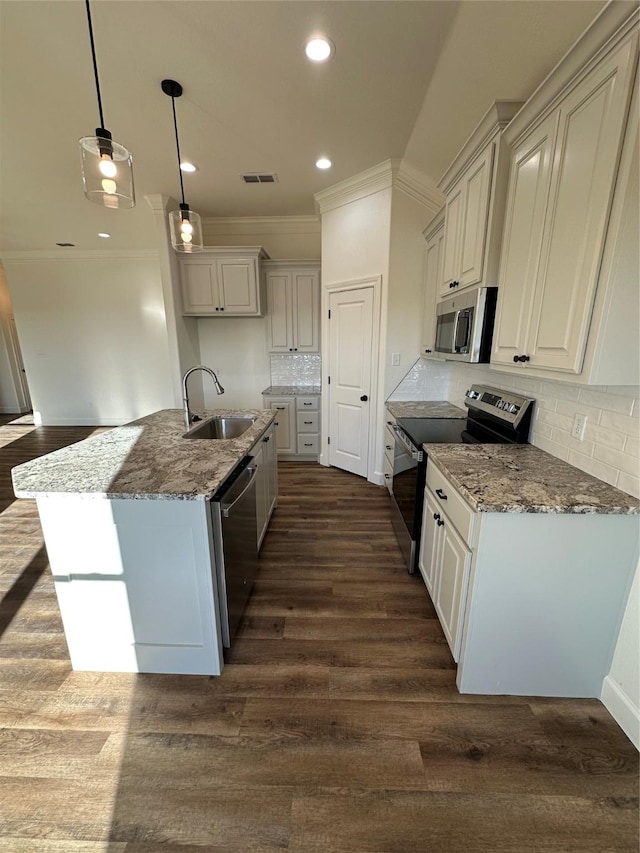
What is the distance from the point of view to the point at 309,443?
4488mm

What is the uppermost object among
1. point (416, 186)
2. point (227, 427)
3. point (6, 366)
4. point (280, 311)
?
point (416, 186)

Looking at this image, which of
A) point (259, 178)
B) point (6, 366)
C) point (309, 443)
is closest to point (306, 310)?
point (259, 178)

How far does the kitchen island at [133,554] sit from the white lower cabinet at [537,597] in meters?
1.10

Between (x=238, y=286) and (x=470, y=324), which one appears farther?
(x=238, y=286)

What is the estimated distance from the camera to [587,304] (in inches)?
49.2

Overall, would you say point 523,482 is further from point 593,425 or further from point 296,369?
point 296,369

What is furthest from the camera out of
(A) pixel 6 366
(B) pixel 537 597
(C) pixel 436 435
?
(A) pixel 6 366

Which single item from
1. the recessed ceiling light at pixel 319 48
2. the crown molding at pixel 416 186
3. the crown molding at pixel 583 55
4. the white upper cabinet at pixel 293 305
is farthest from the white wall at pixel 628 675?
the white upper cabinet at pixel 293 305

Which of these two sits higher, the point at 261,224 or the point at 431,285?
the point at 261,224

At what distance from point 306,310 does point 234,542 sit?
3546 mm

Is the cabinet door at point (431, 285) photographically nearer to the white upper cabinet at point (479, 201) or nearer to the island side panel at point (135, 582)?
the white upper cabinet at point (479, 201)

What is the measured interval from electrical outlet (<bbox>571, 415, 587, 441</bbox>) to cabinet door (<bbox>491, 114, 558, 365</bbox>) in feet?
1.37

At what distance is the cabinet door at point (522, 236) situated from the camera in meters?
1.49

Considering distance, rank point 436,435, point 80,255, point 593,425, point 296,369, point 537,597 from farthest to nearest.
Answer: point 80,255 → point 296,369 → point 436,435 → point 593,425 → point 537,597
